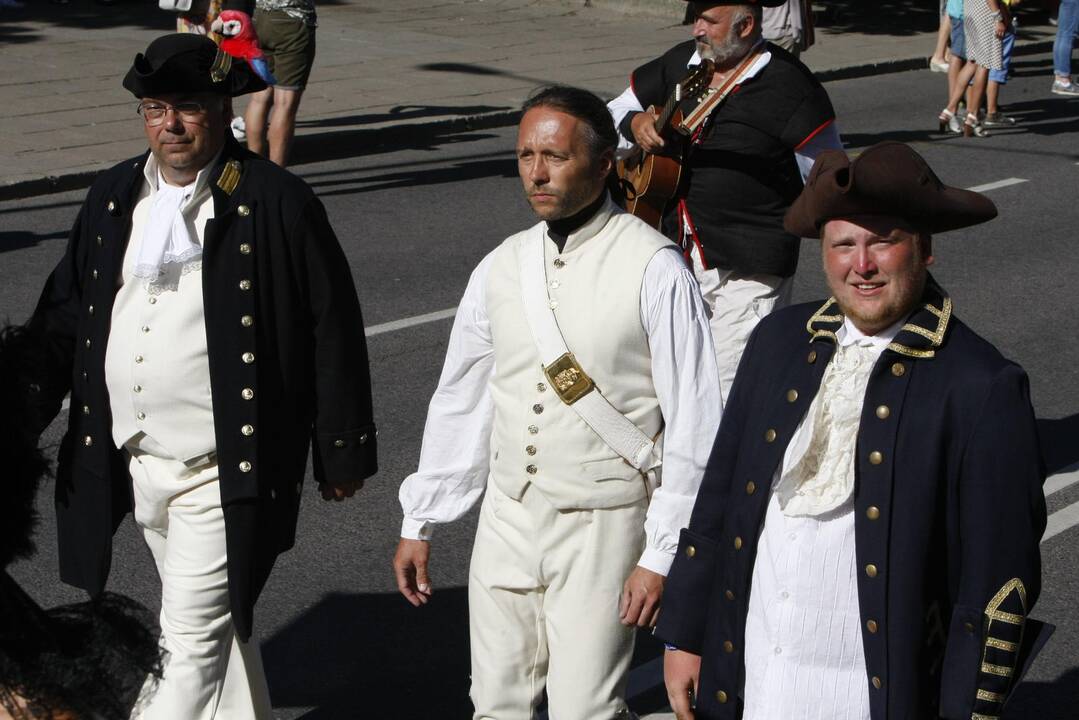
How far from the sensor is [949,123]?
15.2 metres

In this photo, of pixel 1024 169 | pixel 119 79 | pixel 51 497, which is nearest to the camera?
pixel 51 497

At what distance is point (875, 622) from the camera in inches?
120

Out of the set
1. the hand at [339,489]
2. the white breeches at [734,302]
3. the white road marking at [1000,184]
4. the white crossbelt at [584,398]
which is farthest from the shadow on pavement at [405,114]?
the white crossbelt at [584,398]

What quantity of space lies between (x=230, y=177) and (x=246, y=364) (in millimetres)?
535

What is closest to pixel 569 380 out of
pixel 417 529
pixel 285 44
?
pixel 417 529

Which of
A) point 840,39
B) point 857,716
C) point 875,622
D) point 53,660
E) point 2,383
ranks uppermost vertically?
point 2,383

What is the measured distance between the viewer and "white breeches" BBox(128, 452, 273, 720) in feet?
13.9

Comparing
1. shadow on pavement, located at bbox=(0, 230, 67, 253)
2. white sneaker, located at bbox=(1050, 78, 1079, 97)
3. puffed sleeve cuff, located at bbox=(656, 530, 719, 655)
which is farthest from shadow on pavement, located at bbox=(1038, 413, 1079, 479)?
white sneaker, located at bbox=(1050, 78, 1079, 97)

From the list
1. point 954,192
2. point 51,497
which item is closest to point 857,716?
point 954,192

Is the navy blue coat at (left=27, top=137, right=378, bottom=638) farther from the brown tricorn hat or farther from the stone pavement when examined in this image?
the stone pavement

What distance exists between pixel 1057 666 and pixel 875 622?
2523 millimetres

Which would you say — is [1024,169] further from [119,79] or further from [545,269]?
[545,269]

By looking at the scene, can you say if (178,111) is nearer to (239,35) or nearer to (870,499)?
(870,499)

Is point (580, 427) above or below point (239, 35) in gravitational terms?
above
